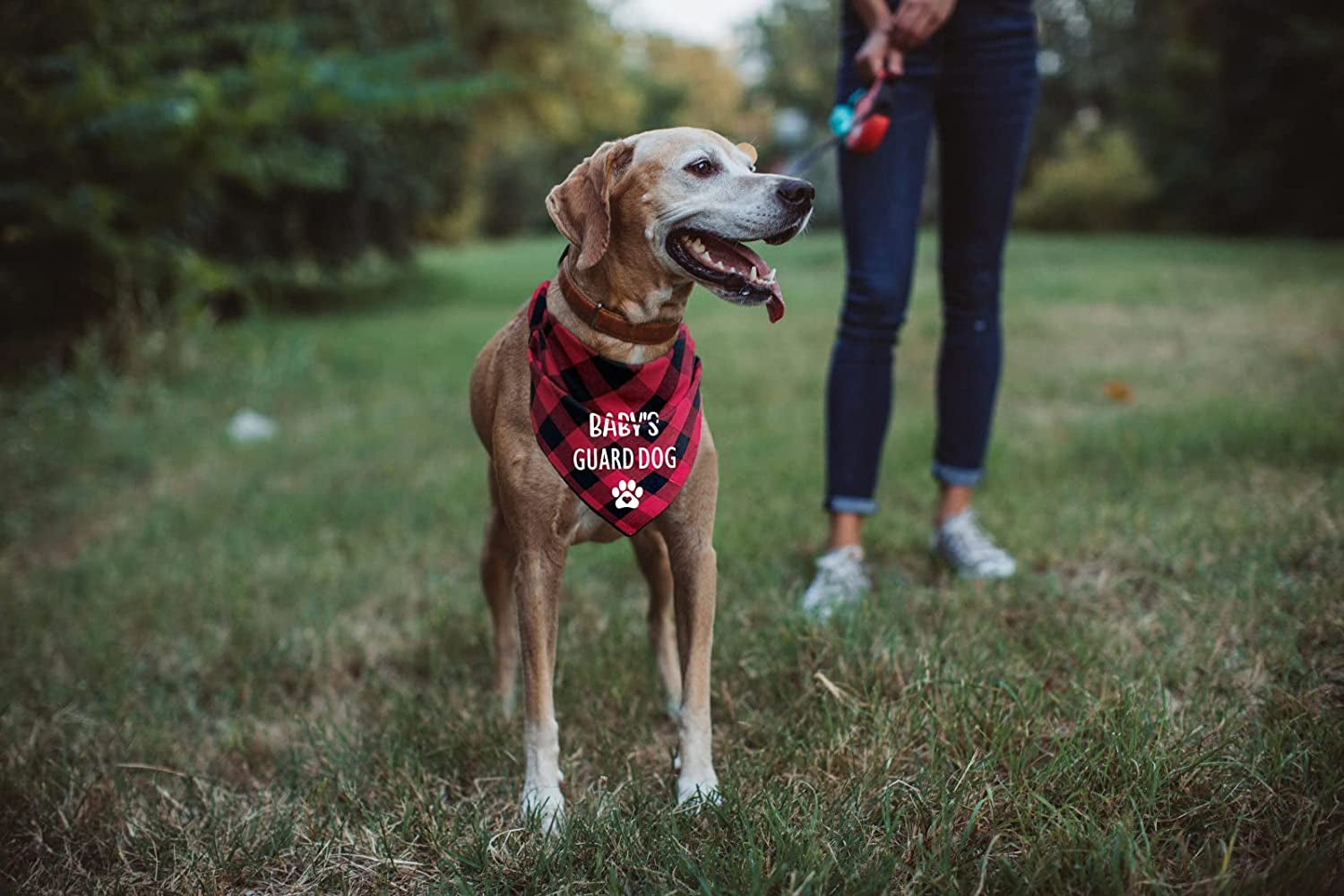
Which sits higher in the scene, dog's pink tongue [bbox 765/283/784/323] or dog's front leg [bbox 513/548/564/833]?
dog's pink tongue [bbox 765/283/784/323]

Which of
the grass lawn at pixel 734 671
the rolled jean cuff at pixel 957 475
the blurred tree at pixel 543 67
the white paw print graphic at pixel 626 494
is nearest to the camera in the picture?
Answer: the grass lawn at pixel 734 671

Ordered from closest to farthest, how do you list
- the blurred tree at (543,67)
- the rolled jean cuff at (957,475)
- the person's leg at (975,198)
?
1. the person's leg at (975,198)
2. the rolled jean cuff at (957,475)
3. the blurred tree at (543,67)

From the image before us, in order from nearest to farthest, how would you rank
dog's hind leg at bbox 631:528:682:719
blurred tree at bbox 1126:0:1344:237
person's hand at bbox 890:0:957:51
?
dog's hind leg at bbox 631:528:682:719 → person's hand at bbox 890:0:957:51 → blurred tree at bbox 1126:0:1344:237

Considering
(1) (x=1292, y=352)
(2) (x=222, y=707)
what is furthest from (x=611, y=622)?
(1) (x=1292, y=352)

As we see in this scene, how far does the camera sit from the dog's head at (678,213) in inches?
83.7

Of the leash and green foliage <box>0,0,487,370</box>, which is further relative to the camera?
green foliage <box>0,0,487,370</box>

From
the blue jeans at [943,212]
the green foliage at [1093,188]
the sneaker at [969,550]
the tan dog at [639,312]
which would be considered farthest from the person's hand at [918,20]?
the green foliage at [1093,188]

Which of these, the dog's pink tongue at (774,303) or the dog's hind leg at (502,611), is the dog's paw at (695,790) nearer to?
the dog's hind leg at (502,611)

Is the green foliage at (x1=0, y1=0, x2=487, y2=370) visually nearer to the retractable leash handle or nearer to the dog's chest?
the retractable leash handle

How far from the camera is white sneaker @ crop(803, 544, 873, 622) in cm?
296

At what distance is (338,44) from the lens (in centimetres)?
1138

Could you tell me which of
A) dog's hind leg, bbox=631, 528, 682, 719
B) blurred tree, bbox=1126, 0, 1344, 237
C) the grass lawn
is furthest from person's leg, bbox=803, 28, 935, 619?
blurred tree, bbox=1126, 0, 1344, 237

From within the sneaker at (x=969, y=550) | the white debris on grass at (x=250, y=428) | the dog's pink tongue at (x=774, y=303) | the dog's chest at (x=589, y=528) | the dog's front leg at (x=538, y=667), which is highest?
the dog's pink tongue at (x=774, y=303)

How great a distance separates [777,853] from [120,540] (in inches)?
144
